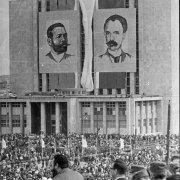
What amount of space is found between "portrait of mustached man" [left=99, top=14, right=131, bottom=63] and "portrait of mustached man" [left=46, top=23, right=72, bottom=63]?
44.1 inches

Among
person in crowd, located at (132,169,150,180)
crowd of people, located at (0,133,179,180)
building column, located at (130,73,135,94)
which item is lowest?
crowd of people, located at (0,133,179,180)

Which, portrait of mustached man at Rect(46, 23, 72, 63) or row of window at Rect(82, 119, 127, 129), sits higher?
portrait of mustached man at Rect(46, 23, 72, 63)

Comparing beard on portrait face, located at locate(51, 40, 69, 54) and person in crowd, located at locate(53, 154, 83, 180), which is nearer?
person in crowd, located at locate(53, 154, 83, 180)

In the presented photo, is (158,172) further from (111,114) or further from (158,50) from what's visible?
(158,50)

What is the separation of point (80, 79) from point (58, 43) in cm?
129

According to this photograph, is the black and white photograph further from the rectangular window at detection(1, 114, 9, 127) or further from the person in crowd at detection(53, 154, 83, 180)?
the person in crowd at detection(53, 154, 83, 180)

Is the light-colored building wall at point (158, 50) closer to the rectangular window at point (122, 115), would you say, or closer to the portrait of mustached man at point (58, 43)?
the rectangular window at point (122, 115)

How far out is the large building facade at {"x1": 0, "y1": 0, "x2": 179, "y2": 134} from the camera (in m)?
16.5

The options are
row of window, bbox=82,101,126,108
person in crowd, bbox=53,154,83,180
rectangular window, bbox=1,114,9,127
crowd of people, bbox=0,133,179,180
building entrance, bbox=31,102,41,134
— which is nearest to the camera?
person in crowd, bbox=53,154,83,180

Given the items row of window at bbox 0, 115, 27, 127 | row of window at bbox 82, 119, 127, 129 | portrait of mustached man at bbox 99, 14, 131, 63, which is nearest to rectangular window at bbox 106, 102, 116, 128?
row of window at bbox 82, 119, 127, 129

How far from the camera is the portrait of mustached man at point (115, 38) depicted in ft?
65.0

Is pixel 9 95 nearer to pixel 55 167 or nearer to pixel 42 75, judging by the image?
pixel 42 75

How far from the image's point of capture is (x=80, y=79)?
792 inches

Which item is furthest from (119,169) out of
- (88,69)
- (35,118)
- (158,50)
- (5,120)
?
(88,69)
